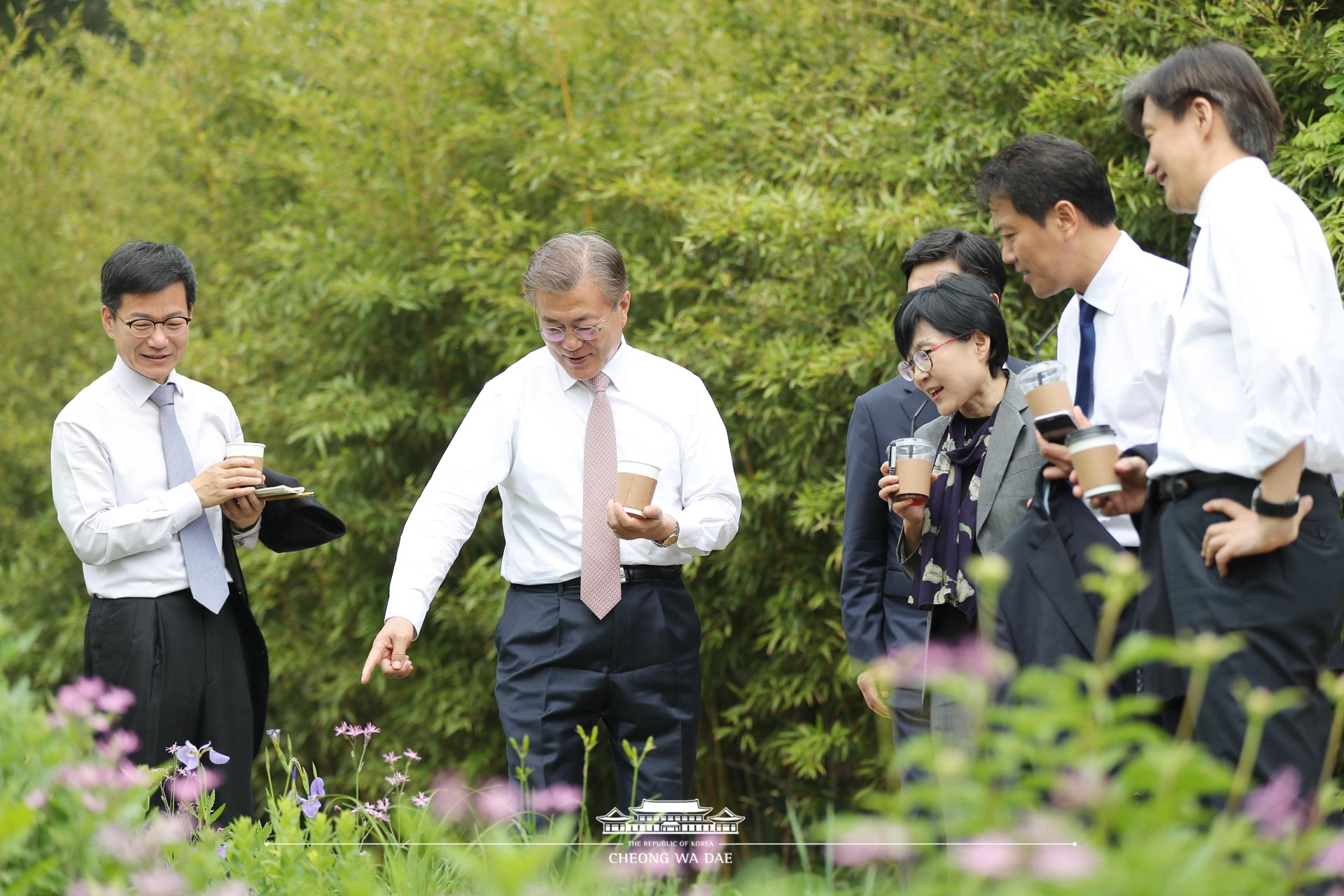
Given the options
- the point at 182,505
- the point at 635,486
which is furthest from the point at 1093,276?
the point at 182,505

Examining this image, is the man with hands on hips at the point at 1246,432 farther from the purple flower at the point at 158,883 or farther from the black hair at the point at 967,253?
the purple flower at the point at 158,883

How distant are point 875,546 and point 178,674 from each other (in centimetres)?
178

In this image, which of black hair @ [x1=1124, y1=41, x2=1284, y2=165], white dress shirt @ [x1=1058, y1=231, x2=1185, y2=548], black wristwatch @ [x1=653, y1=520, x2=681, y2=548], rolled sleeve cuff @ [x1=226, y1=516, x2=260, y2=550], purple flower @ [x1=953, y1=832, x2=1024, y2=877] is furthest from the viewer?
rolled sleeve cuff @ [x1=226, y1=516, x2=260, y2=550]

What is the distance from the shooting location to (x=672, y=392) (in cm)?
331

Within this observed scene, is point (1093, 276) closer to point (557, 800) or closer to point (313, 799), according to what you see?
point (557, 800)

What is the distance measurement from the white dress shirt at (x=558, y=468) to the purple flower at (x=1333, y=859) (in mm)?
1947

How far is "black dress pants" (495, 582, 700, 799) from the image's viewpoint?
309 centimetres

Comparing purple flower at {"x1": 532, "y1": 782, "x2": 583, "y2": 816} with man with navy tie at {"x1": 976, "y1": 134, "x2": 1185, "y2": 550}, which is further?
man with navy tie at {"x1": 976, "y1": 134, "x2": 1185, "y2": 550}

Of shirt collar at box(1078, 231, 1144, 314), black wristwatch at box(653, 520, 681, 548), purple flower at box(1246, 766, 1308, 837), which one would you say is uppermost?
shirt collar at box(1078, 231, 1144, 314)

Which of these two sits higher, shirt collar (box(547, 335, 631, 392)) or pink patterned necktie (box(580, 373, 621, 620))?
shirt collar (box(547, 335, 631, 392))

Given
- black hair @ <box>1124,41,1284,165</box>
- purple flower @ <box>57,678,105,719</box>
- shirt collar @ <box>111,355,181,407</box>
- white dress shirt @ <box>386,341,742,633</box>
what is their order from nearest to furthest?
purple flower @ <box>57,678,105,719</box>
black hair @ <box>1124,41,1284,165</box>
white dress shirt @ <box>386,341,742,633</box>
shirt collar @ <box>111,355,181,407</box>

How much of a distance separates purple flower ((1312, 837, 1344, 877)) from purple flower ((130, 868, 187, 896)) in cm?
122

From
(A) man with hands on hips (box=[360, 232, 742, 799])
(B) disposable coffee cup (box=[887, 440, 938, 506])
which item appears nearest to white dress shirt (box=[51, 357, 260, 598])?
(A) man with hands on hips (box=[360, 232, 742, 799])

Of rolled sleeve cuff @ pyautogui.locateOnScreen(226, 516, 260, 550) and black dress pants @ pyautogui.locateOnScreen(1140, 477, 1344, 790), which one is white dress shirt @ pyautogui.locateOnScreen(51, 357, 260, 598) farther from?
black dress pants @ pyautogui.locateOnScreen(1140, 477, 1344, 790)
